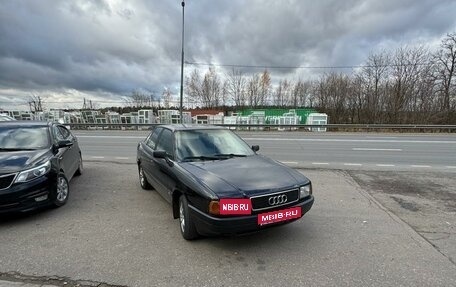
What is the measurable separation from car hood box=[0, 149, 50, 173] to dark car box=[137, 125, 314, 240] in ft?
6.10

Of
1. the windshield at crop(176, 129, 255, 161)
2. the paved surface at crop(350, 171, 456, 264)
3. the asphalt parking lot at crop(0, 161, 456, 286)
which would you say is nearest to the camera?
the asphalt parking lot at crop(0, 161, 456, 286)

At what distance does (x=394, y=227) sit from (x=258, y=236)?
2.06 m

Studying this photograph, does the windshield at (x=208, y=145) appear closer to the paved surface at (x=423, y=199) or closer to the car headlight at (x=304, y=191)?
the car headlight at (x=304, y=191)

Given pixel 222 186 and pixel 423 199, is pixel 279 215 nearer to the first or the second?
pixel 222 186

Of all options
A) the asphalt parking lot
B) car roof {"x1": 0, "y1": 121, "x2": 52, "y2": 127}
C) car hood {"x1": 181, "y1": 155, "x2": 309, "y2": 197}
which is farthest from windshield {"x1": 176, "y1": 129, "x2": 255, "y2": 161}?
car roof {"x1": 0, "y1": 121, "x2": 52, "y2": 127}

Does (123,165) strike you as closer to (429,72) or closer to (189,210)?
(189,210)

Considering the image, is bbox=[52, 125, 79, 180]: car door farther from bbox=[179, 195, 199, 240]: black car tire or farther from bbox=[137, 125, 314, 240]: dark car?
bbox=[179, 195, 199, 240]: black car tire

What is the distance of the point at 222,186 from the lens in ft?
10.9

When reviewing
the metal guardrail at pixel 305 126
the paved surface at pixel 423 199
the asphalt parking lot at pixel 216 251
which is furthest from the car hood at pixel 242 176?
the metal guardrail at pixel 305 126

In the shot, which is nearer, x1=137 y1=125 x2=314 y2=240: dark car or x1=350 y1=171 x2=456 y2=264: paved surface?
x1=137 y1=125 x2=314 y2=240: dark car

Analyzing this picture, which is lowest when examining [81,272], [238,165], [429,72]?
[81,272]

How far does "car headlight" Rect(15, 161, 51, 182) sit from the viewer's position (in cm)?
415

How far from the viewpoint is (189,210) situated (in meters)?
3.53

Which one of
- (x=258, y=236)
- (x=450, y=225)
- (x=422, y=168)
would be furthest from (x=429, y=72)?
(x=258, y=236)
